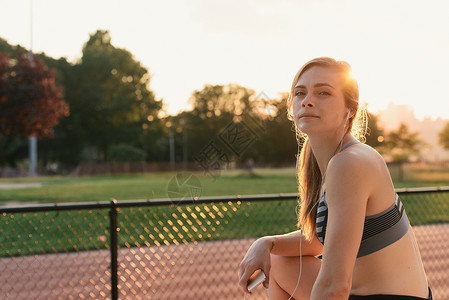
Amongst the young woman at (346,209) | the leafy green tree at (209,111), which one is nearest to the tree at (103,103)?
the leafy green tree at (209,111)

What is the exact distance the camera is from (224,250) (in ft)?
21.4

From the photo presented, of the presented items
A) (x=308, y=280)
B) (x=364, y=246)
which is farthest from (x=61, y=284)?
(x=364, y=246)

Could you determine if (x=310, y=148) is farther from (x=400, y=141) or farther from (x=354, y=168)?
(x=400, y=141)

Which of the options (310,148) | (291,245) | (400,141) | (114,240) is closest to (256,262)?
(291,245)

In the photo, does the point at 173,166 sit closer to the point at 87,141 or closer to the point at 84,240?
the point at 87,141

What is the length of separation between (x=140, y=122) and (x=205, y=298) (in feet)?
183

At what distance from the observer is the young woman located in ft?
4.36

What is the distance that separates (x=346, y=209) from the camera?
1316 millimetres

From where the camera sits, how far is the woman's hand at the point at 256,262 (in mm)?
1853

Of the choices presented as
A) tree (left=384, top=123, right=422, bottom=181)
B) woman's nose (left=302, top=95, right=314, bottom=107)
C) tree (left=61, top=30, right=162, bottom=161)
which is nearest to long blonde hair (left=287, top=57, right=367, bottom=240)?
woman's nose (left=302, top=95, right=314, bottom=107)

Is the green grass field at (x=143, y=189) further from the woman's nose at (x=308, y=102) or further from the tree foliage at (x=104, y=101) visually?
the tree foliage at (x=104, y=101)

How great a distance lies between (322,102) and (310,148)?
1.27 ft

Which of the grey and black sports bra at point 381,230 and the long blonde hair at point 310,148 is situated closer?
the grey and black sports bra at point 381,230

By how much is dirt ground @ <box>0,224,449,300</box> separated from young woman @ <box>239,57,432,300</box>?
3.02 m
